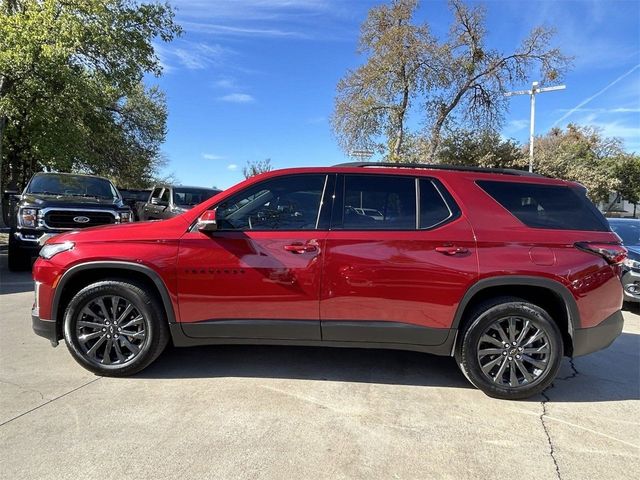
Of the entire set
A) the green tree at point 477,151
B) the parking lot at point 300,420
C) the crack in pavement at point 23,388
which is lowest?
the parking lot at point 300,420

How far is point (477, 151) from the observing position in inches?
947

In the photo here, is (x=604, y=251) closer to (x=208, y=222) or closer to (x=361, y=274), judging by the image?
(x=361, y=274)

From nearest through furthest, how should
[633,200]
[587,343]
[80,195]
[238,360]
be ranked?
[587,343]
[238,360]
[80,195]
[633,200]

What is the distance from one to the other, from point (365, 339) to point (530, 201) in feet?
5.96

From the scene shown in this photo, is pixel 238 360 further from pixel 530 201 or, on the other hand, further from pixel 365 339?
pixel 530 201

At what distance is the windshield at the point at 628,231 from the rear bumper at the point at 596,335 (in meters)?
5.16

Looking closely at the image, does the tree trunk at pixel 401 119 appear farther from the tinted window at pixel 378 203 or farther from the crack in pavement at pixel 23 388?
the crack in pavement at pixel 23 388

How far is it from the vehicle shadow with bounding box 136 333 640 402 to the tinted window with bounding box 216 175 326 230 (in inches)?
54.1

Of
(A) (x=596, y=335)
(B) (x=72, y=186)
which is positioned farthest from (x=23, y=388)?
(B) (x=72, y=186)

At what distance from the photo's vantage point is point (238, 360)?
4.52 meters

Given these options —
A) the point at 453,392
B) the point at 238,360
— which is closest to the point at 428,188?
the point at 453,392

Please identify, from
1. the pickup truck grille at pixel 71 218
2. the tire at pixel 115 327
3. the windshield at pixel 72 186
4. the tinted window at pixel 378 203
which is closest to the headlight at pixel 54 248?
the tire at pixel 115 327

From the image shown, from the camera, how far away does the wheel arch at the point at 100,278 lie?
3.83m

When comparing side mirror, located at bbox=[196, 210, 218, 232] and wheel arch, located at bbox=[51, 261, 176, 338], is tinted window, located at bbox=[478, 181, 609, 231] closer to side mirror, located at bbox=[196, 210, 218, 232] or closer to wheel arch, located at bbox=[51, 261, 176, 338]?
side mirror, located at bbox=[196, 210, 218, 232]
